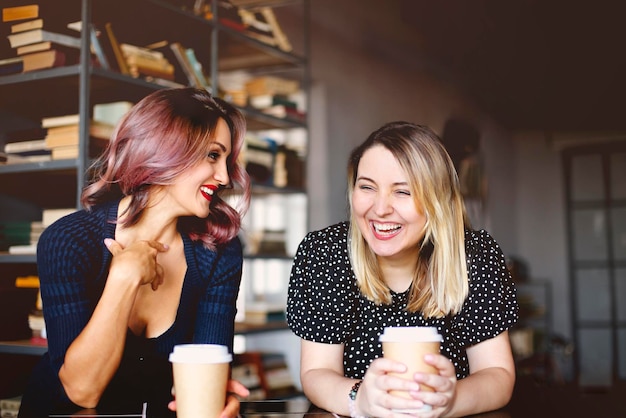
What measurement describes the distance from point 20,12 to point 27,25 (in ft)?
0.12

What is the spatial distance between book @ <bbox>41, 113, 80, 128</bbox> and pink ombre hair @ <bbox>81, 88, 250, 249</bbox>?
0.23 meters

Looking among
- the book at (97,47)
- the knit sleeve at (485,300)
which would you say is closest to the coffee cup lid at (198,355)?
the knit sleeve at (485,300)

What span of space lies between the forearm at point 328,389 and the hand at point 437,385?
0.24 metres

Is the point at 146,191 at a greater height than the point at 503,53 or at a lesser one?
lesser

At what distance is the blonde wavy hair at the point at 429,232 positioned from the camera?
4.68 ft

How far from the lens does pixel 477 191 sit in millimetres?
2189

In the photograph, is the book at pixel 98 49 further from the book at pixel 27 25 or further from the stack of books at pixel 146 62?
the book at pixel 27 25

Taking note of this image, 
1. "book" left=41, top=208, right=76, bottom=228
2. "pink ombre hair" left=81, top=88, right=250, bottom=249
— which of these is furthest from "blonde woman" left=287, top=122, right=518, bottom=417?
"book" left=41, top=208, right=76, bottom=228

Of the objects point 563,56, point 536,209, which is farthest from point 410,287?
point 536,209

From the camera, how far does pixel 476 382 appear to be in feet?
4.15

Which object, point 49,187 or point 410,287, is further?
point 49,187

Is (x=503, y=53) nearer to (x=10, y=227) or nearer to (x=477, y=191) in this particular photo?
(x=477, y=191)

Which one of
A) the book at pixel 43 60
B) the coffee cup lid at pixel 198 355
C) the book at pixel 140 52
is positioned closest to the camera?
the coffee cup lid at pixel 198 355

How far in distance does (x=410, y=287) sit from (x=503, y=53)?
3354mm
